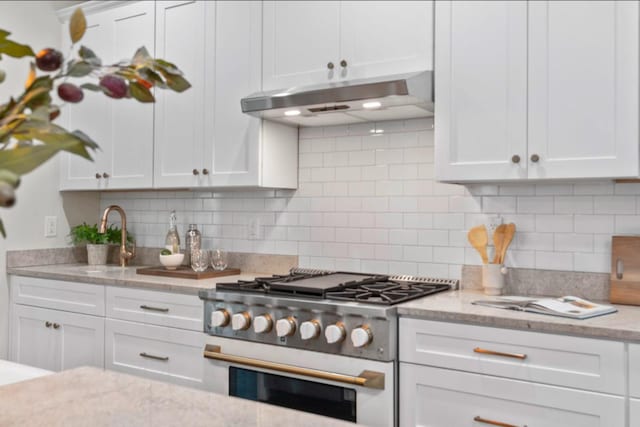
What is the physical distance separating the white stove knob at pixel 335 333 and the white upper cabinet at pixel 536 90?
2.52 ft

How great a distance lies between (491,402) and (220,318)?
46.9 inches

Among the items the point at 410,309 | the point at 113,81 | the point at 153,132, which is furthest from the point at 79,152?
the point at 153,132

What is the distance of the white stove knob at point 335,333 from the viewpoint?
7.53 ft

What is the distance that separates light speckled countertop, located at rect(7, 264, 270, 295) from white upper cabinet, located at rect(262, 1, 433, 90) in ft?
3.45

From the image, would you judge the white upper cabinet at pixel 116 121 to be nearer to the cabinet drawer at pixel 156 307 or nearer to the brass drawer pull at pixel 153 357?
the cabinet drawer at pixel 156 307

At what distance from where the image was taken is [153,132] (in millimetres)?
3461

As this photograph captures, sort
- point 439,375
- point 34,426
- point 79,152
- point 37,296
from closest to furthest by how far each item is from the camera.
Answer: point 79,152 < point 34,426 < point 439,375 < point 37,296

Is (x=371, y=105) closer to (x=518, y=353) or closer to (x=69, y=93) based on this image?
(x=518, y=353)

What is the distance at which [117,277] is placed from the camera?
3225mm

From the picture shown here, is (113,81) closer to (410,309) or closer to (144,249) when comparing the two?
(410,309)

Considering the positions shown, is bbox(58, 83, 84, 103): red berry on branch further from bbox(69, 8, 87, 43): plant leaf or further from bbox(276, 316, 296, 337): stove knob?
bbox(276, 316, 296, 337): stove knob

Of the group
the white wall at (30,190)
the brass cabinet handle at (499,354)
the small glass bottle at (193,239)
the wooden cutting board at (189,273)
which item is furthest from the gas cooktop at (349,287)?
the white wall at (30,190)

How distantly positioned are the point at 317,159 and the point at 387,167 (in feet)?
1.41

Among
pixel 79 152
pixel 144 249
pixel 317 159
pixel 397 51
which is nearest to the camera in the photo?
pixel 79 152
